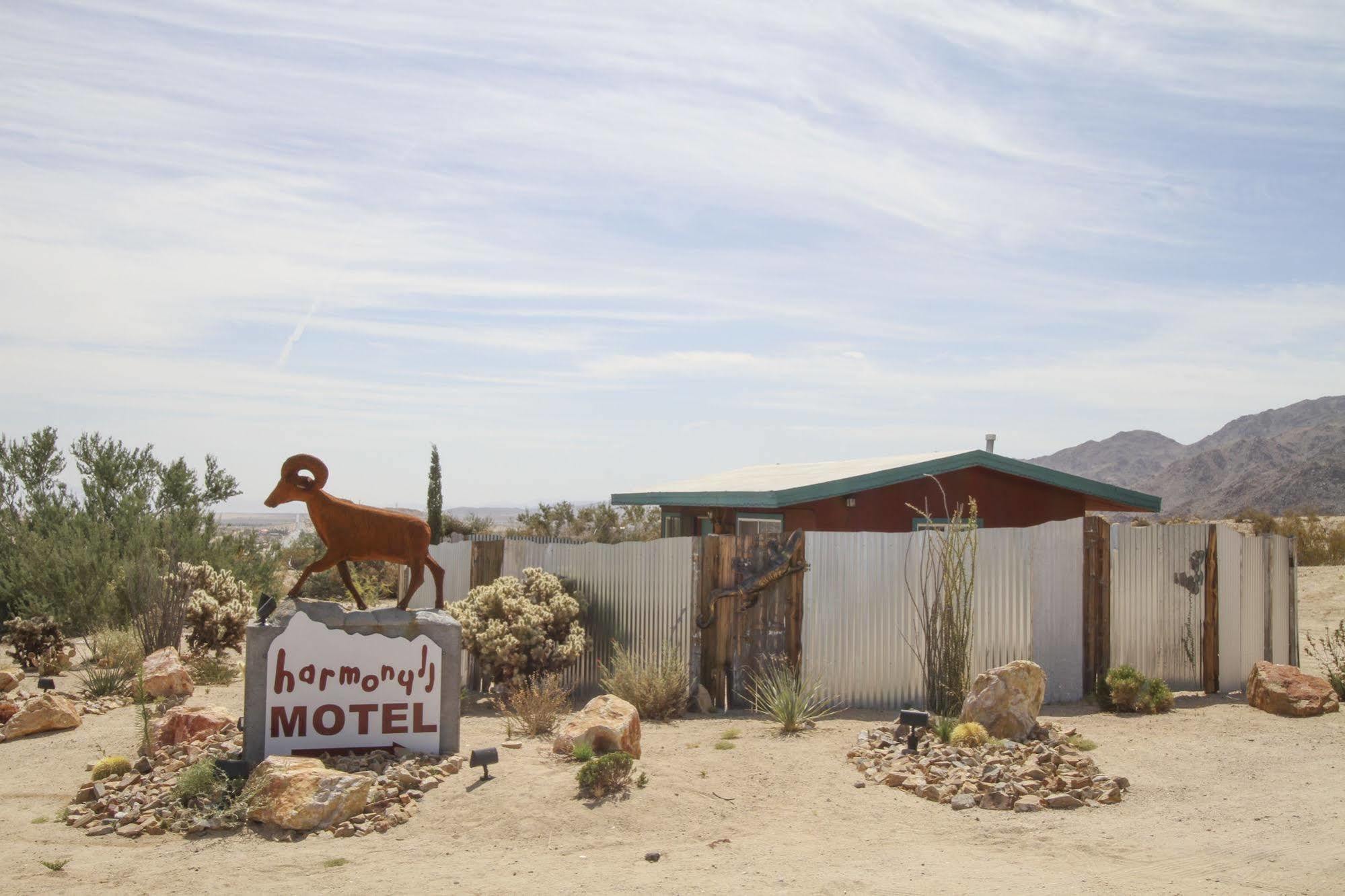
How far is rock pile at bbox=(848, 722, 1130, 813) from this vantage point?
842 centimetres

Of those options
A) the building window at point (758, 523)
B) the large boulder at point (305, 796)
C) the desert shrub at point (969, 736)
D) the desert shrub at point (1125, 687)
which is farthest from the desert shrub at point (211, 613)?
the desert shrub at point (1125, 687)

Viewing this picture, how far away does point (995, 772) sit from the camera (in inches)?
344

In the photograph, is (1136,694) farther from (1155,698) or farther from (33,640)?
(33,640)

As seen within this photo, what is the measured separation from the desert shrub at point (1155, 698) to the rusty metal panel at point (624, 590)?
4.84m

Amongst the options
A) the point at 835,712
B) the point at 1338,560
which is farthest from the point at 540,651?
the point at 1338,560

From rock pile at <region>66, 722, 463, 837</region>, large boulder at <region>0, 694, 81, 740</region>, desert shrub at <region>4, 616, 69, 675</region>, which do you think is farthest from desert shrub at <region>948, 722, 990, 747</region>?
desert shrub at <region>4, 616, 69, 675</region>

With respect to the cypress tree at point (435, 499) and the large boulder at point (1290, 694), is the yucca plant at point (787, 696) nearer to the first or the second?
the large boulder at point (1290, 694)

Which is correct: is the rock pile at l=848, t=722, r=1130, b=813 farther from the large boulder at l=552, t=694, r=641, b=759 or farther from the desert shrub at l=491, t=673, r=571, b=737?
the desert shrub at l=491, t=673, r=571, b=737

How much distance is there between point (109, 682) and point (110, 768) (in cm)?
448

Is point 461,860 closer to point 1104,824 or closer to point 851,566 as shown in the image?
point 1104,824

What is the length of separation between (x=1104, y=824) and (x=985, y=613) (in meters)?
4.49

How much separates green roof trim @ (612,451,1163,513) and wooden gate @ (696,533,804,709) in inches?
92.6

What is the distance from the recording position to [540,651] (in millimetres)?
12727

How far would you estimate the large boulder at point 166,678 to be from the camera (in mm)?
13141
